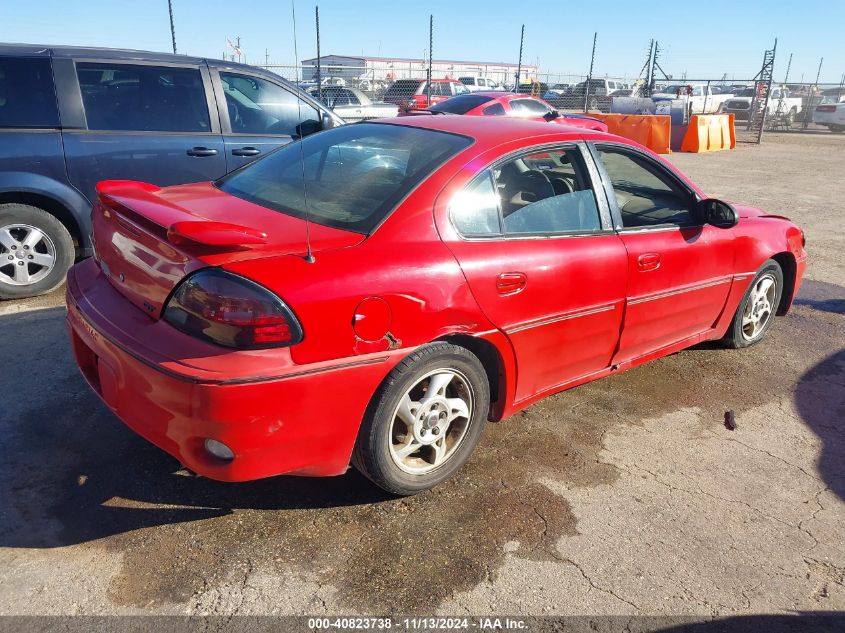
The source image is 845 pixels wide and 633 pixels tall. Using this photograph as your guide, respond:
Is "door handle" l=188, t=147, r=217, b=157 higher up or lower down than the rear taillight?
higher up

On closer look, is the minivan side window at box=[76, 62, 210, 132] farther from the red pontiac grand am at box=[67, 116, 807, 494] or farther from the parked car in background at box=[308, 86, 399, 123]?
the parked car in background at box=[308, 86, 399, 123]

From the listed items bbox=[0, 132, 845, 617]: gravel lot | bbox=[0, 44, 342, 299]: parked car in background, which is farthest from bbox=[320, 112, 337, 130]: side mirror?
bbox=[0, 132, 845, 617]: gravel lot

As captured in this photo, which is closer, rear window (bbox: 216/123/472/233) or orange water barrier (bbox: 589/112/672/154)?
rear window (bbox: 216/123/472/233)

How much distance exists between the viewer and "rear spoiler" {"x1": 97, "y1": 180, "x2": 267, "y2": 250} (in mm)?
2318

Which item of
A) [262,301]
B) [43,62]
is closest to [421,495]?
[262,301]

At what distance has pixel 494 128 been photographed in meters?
3.27

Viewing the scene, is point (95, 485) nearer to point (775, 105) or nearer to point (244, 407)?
point (244, 407)

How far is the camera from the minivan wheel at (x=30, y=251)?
482 cm

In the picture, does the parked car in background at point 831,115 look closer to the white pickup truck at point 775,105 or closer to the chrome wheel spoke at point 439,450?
the white pickup truck at point 775,105

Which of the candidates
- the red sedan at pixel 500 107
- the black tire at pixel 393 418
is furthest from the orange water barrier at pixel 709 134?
the black tire at pixel 393 418

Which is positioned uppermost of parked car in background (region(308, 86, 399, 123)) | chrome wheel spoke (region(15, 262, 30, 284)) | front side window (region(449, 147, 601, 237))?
front side window (region(449, 147, 601, 237))

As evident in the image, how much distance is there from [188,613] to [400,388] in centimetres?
105

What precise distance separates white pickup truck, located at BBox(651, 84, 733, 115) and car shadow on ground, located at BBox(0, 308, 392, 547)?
24873 mm

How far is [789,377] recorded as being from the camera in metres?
4.35
